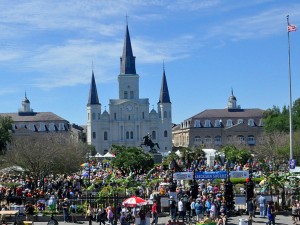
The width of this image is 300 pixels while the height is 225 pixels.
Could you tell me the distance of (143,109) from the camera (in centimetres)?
13000

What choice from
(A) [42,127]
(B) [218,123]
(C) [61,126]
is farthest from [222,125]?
(A) [42,127]

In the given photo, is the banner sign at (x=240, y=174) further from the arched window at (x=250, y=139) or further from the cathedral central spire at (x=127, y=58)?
the cathedral central spire at (x=127, y=58)

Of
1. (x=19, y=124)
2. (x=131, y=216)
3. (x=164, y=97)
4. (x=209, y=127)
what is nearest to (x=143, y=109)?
(x=164, y=97)

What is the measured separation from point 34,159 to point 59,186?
234 inches

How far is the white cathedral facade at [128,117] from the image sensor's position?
128m

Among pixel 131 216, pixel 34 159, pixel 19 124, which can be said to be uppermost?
pixel 19 124

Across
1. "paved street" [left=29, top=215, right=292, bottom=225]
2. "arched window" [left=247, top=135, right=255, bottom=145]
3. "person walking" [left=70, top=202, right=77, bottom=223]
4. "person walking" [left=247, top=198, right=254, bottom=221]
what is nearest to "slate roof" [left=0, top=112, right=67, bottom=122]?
"arched window" [left=247, top=135, right=255, bottom=145]

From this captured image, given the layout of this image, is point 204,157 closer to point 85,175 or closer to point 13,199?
point 85,175

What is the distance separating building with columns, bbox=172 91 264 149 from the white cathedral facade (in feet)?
17.9

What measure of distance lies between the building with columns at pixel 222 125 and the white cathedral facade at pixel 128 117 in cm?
547

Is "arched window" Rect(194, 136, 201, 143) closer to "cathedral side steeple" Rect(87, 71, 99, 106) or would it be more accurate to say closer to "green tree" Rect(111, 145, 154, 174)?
"cathedral side steeple" Rect(87, 71, 99, 106)

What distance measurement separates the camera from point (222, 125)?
125125 millimetres

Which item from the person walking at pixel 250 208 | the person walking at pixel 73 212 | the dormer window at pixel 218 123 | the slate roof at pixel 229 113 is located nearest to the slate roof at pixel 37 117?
the slate roof at pixel 229 113

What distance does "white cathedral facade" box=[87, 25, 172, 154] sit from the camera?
127625 mm
